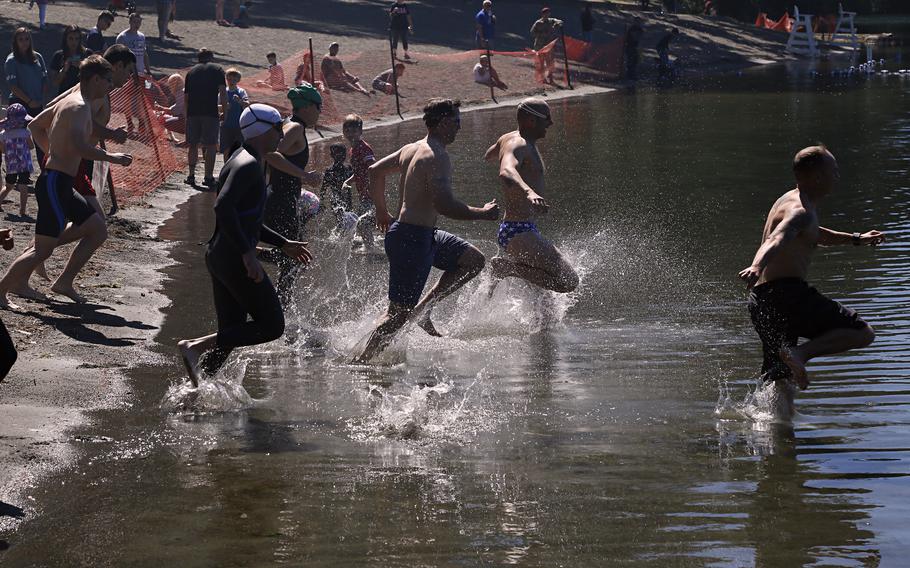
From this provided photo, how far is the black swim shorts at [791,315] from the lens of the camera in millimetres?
7820

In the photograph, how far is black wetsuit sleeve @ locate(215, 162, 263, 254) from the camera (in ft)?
25.5

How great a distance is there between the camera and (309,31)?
41688 mm

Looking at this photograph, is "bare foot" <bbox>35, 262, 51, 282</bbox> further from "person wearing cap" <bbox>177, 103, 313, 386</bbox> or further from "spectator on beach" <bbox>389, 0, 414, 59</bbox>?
"spectator on beach" <bbox>389, 0, 414, 59</bbox>

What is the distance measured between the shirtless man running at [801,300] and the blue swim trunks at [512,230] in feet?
10.0

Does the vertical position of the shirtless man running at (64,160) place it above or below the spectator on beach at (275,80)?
above

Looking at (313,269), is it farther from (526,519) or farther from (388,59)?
(388,59)

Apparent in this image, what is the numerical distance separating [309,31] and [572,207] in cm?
2610

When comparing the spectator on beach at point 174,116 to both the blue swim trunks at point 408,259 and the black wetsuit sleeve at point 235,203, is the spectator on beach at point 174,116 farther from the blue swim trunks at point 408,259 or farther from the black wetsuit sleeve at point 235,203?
the black wetsuit sleeve at point 235,203

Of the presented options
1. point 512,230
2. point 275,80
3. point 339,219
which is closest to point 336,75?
point 275,80

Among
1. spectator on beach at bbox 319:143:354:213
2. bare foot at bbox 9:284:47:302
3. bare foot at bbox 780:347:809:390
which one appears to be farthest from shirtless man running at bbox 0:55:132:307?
bare foot at bbox 780:347:809:390

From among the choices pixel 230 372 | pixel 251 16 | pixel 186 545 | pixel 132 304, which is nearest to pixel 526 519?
pixel 186 545

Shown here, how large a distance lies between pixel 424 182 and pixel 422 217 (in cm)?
24

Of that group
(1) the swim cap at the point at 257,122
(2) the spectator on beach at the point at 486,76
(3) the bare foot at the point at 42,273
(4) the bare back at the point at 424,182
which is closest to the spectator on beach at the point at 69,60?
(3) the bare foot at the point at 42,273

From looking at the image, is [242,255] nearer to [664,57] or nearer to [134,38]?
[134,38]
